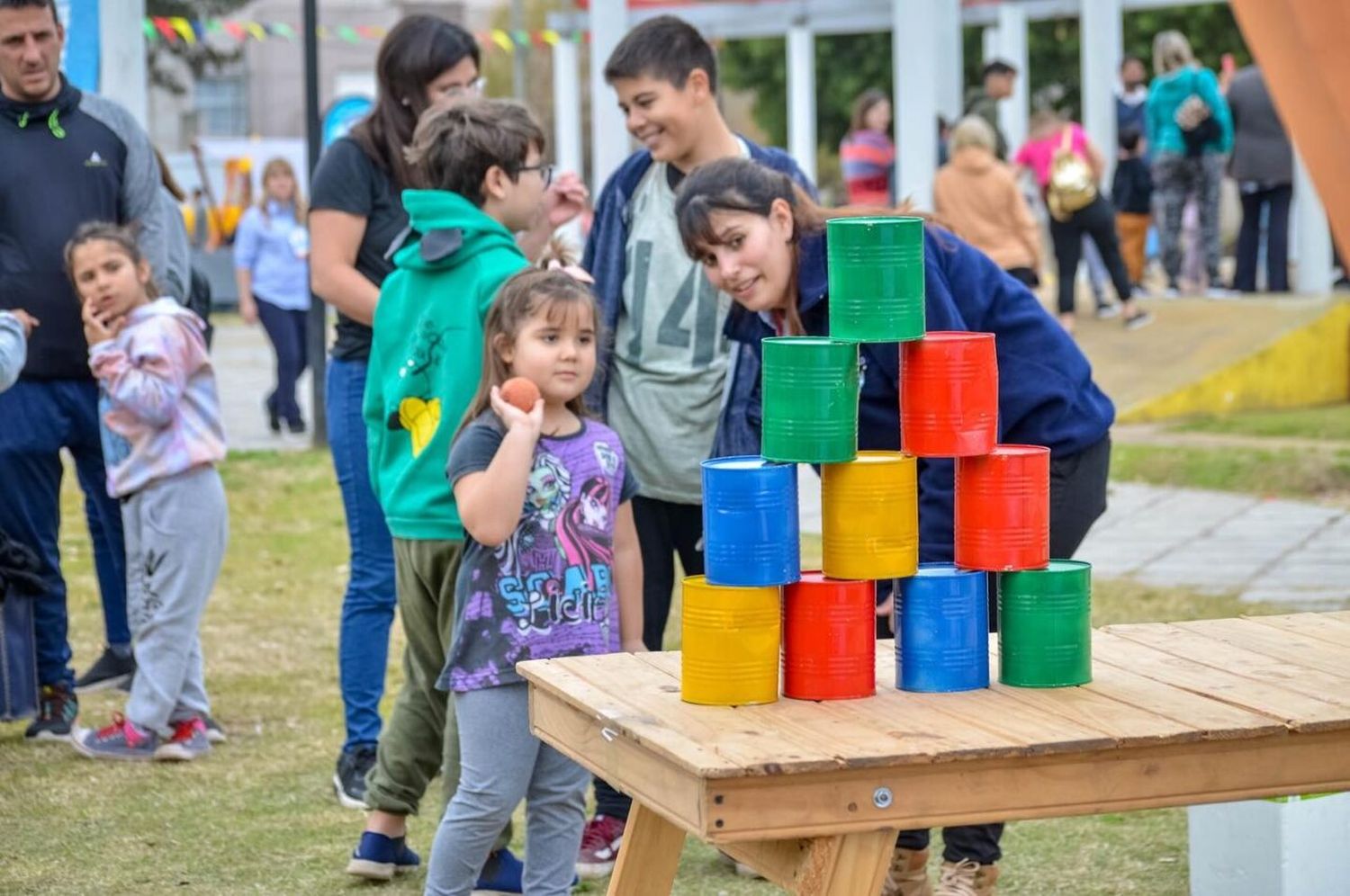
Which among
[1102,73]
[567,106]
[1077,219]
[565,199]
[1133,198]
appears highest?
[567,106]

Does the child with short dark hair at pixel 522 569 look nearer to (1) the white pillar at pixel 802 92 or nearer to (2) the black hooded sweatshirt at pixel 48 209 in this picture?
(2) the black hooded sweatshirt at pixel 48 209

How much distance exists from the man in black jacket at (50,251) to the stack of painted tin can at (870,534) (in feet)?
10.9

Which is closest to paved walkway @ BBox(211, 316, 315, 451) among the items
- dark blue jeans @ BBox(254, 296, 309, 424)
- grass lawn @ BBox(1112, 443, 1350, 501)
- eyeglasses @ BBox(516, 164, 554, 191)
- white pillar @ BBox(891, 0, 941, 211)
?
dark blue jeans @ BBox(254, 296, 309, 424)

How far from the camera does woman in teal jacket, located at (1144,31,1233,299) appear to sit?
50.3 ft

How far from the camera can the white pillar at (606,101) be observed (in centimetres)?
1220

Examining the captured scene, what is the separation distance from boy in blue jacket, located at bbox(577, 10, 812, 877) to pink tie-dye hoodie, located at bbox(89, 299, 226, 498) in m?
1.41

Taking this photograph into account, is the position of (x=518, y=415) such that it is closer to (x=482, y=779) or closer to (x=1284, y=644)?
(x=482, y=779)

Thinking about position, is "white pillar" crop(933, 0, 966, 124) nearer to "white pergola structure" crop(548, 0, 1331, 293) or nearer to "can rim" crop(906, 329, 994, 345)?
"white pergola structure" crop(548, 0, 1331, 293)

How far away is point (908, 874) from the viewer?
427 centimetres

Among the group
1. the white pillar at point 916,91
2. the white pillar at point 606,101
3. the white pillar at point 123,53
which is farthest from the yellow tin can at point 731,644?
the white pillar at point 916,91

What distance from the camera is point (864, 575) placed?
3.12m

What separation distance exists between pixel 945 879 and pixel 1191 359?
9694 mm

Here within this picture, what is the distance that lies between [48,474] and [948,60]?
1040cm

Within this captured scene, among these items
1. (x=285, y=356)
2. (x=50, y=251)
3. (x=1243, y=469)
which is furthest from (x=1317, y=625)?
(x=285, y=356)
